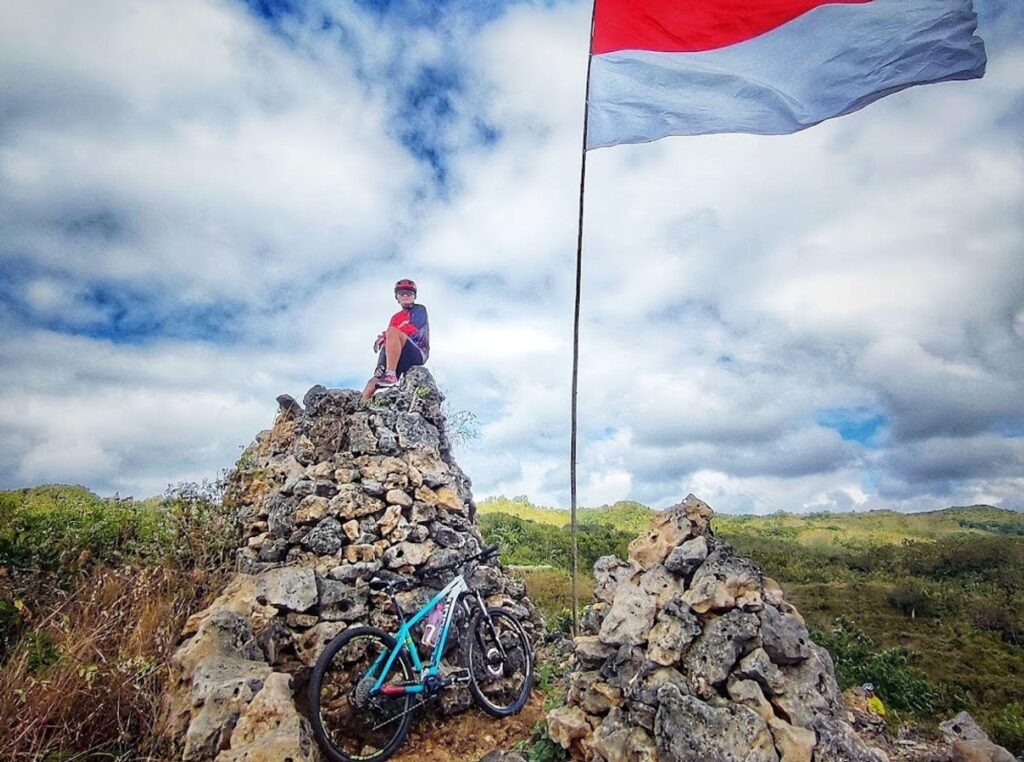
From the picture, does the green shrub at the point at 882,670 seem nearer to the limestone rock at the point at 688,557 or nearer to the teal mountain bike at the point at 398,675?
the teal mountain bike at the point at 398,675

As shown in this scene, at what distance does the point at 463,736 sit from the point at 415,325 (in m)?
6.11

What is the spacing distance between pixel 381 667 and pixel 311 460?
3514 mm

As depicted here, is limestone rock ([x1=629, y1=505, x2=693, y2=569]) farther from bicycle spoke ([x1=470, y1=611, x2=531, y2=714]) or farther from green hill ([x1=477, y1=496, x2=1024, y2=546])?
green hill ([x1=477, y1=496, x2=1024, y2=546])

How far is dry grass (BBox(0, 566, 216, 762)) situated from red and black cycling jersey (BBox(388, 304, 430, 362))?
16.9 ft

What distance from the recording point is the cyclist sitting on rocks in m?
9.91

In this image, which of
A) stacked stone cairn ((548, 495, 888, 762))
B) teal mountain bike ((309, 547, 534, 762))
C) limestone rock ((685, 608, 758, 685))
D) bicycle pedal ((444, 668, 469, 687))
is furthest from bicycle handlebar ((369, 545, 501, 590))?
limestone rock ((685, 608, 758, 685))

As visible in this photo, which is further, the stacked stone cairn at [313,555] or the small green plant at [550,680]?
the small green plant at [550,680]

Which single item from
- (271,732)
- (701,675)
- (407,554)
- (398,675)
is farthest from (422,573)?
(701,675)

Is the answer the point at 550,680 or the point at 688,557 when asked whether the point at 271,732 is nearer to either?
the point at 688,557

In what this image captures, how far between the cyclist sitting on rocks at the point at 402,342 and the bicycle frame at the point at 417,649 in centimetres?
381

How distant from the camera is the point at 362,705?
6.04 m

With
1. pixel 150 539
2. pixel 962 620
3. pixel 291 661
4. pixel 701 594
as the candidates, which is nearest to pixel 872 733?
pixel 701 594

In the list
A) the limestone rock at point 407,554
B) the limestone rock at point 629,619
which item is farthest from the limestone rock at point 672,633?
the limestone rock at point 407,554

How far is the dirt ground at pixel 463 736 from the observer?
249 inches
